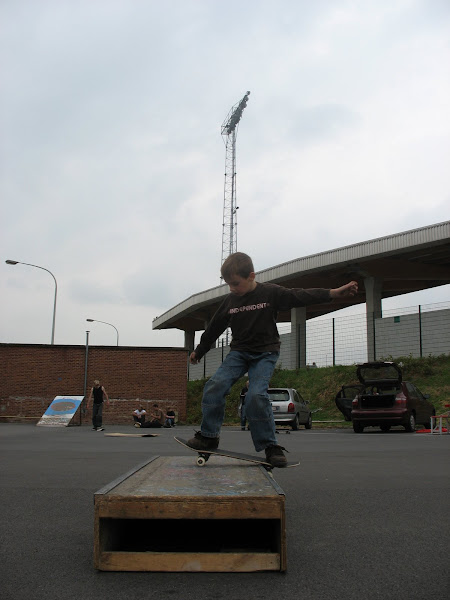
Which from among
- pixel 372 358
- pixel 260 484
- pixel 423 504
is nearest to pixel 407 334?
pixel 372 358

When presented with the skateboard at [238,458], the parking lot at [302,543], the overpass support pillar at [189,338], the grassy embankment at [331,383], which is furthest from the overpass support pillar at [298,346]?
the skateboard at [238,458]

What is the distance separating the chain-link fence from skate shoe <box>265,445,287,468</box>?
24345 mm

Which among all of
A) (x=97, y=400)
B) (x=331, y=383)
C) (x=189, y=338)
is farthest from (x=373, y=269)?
(x=189, y=338)

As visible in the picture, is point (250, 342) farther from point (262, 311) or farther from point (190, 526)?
point (190, 526)

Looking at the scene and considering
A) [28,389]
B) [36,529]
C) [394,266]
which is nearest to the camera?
[36,529]

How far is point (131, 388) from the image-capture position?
28109 millimetres

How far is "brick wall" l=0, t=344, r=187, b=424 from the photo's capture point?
90.6 ft

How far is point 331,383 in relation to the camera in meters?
28.8

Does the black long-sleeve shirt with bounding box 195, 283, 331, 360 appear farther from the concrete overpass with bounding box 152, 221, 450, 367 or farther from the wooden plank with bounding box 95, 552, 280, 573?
the concrete overpass with bounding box 152, 221, 450, 367

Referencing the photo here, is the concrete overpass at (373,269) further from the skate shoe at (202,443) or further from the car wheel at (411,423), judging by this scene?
the skate shoe at (202,443)

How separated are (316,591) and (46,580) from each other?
1.28 m

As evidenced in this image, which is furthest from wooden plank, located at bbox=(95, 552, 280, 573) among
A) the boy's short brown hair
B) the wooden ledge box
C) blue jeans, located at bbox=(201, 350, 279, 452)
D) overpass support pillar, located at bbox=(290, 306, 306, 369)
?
overpass support pillar, located at bbox=(290, 306, 306, 369)

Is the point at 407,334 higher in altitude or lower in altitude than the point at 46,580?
higher

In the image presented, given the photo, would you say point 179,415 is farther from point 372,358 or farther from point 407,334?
point 407,334
